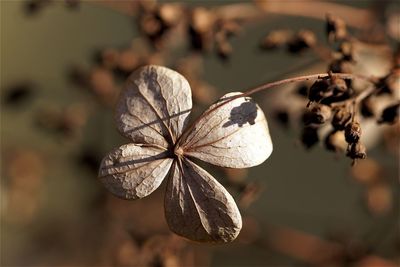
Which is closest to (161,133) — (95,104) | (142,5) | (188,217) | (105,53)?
(188,217)

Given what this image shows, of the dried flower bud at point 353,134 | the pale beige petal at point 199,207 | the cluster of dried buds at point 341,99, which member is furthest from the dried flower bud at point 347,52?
the pale beige petal at point 199,207

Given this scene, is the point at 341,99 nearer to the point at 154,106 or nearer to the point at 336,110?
the point at 336,110

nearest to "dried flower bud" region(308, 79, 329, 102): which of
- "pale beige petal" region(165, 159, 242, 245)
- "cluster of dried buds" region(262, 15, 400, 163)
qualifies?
"cluster of dried buds" region(262, 15, 400, 163)

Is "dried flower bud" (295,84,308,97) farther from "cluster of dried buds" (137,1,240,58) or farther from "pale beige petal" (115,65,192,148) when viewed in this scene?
"pale beige petal" (115,65,192,148)

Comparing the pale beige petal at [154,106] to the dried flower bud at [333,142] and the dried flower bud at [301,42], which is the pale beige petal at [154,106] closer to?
the dried flower bud at [333,142]

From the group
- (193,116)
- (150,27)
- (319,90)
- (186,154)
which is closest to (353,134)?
(319,90)

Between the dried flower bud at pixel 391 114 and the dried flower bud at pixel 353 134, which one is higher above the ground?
the dried flower bud at pixel 391 114
